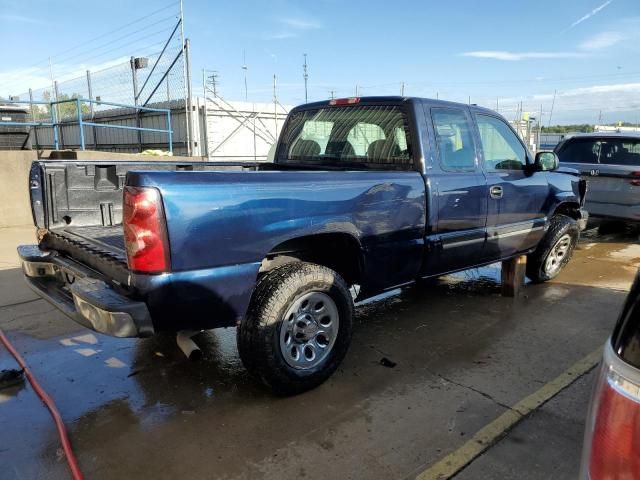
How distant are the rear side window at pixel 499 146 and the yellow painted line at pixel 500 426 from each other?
1.92m

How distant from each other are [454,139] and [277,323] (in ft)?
7.78

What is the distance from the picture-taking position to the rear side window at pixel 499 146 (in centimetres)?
471

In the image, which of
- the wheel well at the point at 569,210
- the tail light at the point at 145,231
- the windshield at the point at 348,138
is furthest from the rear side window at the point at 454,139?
the tail light at the point at 145,231

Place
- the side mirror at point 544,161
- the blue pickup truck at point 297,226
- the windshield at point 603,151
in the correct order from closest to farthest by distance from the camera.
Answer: the blue pickup truck at point 297,226, the side mirror at point 544,161, the windshield at point 603,151

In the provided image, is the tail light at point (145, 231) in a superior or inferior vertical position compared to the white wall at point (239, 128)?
inferior

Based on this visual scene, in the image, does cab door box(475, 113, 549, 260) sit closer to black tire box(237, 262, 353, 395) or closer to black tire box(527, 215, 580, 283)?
black tire box(527, 215, 580, 283)

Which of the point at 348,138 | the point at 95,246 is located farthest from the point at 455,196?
the point at 95,246

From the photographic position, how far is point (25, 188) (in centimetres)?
877

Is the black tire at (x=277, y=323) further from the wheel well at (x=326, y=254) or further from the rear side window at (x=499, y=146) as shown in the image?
the rear side window at (x=499, y=146)

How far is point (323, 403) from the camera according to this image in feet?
10.6

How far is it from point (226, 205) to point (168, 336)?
206cm

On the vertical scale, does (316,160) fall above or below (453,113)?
below

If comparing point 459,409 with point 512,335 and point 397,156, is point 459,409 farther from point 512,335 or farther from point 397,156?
point 397,156

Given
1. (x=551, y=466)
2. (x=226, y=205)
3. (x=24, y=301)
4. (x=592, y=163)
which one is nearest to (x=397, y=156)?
(x=226, y=205)
